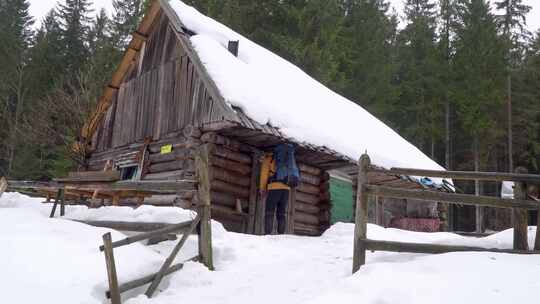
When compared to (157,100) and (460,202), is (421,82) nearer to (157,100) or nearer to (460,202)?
(157,100)

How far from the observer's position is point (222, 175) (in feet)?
35.0

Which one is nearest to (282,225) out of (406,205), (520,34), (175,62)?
(175,62)

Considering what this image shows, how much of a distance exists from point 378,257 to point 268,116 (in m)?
5.48

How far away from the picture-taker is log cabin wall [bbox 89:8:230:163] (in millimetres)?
10914

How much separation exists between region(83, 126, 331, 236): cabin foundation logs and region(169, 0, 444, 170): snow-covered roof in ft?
3.63

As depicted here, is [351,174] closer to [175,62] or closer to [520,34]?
[175,62]

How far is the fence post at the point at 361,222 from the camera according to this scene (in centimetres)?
511

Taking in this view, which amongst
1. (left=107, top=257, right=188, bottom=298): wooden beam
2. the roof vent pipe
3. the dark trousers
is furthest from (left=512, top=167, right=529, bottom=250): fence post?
the roof vent pipe

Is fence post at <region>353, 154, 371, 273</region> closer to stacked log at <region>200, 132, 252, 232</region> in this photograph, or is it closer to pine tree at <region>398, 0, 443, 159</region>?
stacked log at <region>200, 132, 252, 232</region>

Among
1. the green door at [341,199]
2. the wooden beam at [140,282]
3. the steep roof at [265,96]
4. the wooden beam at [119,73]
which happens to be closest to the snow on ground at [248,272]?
the wooden beam at [140,282]

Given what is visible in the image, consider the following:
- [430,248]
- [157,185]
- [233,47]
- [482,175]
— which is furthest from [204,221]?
[233,47]

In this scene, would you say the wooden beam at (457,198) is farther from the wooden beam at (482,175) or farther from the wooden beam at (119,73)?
the wooden beam at (119,73)

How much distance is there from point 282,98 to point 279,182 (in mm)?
3449

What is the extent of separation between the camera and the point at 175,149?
37.3 feet
